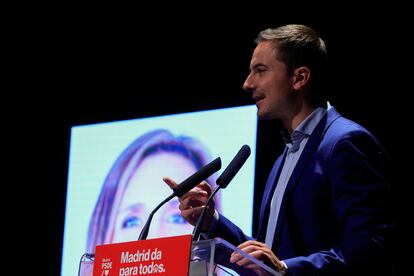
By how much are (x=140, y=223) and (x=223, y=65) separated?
1.17m

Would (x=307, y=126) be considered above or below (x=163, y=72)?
below

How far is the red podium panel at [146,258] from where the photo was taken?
187cm

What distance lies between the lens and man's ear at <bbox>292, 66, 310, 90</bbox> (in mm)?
2787

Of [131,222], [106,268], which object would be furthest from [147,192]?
[106,268]

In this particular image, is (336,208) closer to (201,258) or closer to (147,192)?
(201,258)

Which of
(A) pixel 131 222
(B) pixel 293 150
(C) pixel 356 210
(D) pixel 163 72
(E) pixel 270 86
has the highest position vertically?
(D) pixel 163 72

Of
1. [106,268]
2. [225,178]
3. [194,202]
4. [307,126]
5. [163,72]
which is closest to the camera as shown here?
[106,268]

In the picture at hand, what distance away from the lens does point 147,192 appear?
15.2 feet

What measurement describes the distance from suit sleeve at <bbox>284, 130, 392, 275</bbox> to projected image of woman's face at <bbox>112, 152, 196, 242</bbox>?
7.06ft

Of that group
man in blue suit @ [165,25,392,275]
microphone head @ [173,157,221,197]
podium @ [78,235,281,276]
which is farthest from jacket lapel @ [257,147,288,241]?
podium @ [78,235,281,276]

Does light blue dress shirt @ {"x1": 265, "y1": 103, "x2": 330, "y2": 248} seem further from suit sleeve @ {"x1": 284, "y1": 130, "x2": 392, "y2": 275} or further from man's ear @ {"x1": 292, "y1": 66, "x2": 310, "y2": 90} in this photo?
suit sleeve @ {"x1": 284, "y1": 130, "x2": 392, "y2": 275}

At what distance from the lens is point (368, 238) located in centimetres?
218

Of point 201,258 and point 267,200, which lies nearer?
point 201,258

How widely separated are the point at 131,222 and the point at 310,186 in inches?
92.2
